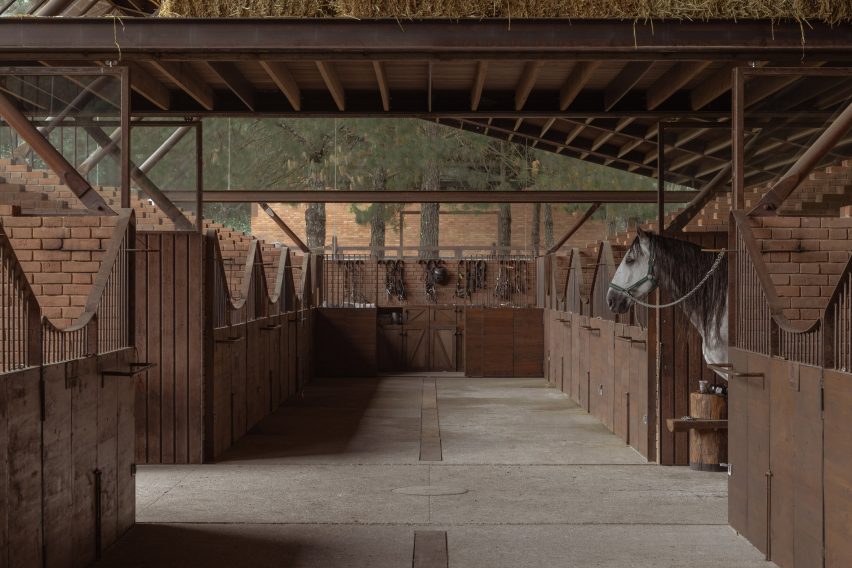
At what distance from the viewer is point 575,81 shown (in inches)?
344

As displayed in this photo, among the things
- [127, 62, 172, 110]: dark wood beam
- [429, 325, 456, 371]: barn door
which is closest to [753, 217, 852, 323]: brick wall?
[127, 62, 172, 110]: dark wood beam

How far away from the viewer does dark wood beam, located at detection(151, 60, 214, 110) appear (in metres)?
8.16

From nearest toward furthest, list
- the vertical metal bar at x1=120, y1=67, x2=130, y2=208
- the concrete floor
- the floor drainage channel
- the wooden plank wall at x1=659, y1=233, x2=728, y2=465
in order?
1. the concrete floor
2. the vertical metal bar at x1=120, y1=67, x2=130, y2=208
3. the wooden plank wall at x1=659, y1=233, x2=728, y2=465
4. the floor drainage channel

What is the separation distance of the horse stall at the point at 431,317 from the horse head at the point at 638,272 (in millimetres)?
8834

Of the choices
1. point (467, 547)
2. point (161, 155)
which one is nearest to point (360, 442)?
Result: point (161, 155)

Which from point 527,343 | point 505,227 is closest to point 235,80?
point 527,343

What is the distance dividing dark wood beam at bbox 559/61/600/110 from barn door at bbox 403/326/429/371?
31.9ft

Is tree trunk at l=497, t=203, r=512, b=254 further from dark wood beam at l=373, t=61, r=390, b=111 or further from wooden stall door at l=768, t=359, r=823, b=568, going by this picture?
wooden stall door at l=768, t=359, r=823, b=568

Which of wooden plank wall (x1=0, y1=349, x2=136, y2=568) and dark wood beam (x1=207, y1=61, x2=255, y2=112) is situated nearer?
wooden plank wall (x1=0, y1=349, x2=136, y2=568)

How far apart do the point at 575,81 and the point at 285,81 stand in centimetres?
241

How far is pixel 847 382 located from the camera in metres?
4.37

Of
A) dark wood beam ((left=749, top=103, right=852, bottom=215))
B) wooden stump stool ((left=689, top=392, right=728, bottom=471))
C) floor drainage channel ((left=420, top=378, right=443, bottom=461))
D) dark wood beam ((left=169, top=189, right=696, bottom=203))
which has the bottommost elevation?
floor drainage channel ((left=420, top=378, right=443, bottom=461))

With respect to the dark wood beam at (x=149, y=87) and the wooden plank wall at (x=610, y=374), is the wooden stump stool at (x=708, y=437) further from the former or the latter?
the dark wood beam at (x=149, y=87)

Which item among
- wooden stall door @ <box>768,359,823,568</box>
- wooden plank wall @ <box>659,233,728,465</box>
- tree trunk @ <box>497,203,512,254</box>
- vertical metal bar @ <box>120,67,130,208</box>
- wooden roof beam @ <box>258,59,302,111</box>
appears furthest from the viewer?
tree trunk @ <box>497,203,512,254</box>
